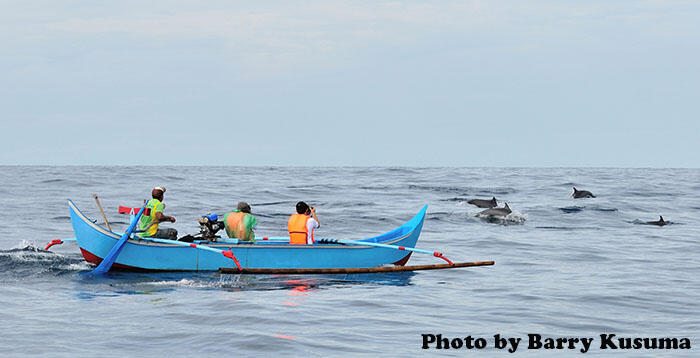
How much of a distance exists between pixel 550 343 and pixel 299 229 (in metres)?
8.40

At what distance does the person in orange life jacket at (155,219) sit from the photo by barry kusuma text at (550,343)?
27.7ft

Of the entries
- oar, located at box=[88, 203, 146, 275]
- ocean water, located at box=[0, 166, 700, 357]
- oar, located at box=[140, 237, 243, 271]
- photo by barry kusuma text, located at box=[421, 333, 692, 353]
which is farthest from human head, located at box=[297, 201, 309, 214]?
photo by barry kusuma text, located at box=[421, 333, 692, 353]

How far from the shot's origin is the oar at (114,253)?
18.7 meters

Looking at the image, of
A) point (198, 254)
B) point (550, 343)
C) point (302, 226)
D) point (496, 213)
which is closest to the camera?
point (550, 343)

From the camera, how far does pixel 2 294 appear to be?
1609 centimetres

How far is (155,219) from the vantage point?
1912 centimetres

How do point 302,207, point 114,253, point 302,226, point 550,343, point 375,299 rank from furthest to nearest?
point 302,226
point 302,207
point 114,253
point 375,299
point 550,343

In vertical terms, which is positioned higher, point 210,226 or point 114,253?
point 210,226

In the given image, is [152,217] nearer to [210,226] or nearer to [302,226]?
[210,226]

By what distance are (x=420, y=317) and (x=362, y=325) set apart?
134 centimetres

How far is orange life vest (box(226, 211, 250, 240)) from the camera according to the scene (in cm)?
1962

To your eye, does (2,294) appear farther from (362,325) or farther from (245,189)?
(245,189)

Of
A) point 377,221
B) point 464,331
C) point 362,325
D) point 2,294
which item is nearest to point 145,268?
point 2,294

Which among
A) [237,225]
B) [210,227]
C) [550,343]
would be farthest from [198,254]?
[550,343]
